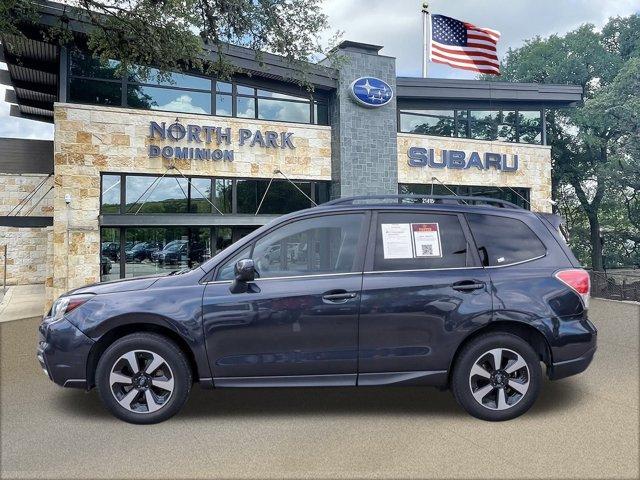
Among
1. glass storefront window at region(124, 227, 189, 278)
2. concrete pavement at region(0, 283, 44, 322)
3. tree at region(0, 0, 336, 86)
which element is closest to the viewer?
tree at region(0, 0, 336, 86)

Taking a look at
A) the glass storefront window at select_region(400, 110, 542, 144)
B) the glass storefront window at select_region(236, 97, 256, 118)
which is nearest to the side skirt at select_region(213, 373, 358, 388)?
the glass storefront window at select_region(236, 97, 256, 118)

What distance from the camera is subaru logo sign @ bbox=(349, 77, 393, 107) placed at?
16.4m

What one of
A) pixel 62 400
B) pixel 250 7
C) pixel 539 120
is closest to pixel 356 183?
pixel 250 7

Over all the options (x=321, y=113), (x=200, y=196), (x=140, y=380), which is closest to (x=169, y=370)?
(x=140, y=380)

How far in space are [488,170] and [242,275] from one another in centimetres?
1625

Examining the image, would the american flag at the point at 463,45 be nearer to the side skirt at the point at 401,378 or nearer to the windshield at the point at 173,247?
the windshield at the point at 173,247

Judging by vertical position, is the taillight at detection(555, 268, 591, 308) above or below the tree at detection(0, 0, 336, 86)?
below

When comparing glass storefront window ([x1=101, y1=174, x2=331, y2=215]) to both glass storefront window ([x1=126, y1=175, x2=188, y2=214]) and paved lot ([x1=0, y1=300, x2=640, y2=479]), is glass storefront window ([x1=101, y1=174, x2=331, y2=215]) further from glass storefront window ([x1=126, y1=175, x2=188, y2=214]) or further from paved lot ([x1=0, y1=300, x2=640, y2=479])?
paved lot ([x1=0, y1=300, x2=640, y2=479])

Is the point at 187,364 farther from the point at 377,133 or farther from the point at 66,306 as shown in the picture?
the point at 377,133

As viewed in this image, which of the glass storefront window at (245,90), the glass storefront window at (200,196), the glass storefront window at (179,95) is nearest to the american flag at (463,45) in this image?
the glass storefront window at (179,95)

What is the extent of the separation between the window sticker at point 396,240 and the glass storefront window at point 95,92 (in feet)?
36.9

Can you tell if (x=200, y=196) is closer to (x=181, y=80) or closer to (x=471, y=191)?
(x=181, y=80)

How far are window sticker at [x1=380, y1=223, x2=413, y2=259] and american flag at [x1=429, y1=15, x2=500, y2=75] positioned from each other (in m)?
14.8

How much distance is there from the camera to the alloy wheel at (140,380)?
445cm
